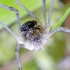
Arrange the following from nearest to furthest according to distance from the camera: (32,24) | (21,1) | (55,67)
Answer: (32,24) < (21,1) < (55,67)

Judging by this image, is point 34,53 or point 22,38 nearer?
point 22,38

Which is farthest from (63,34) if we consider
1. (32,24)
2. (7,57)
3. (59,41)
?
(32,24)

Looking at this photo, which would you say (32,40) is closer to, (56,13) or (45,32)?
(45,32)

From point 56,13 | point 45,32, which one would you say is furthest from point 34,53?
point 45,32

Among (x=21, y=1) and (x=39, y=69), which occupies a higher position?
(x=21, y=1)

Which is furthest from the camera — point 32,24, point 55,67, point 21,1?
point 55,67

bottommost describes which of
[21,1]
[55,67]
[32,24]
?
[55,67]

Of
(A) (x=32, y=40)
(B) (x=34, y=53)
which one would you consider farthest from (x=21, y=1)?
(B) (x=34, y=53)

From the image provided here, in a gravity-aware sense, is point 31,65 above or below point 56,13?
below

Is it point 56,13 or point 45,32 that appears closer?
point 45,32

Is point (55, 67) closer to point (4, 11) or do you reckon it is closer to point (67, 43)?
point (67, 43)
